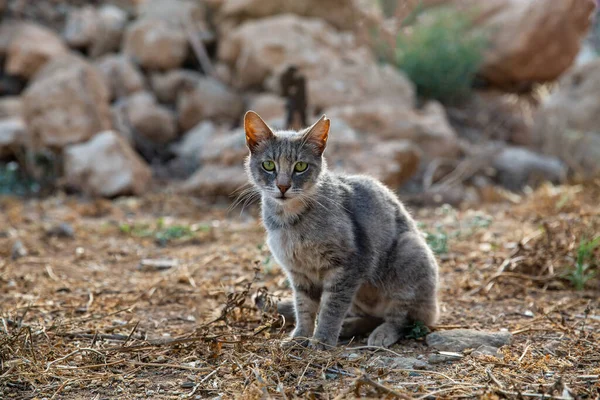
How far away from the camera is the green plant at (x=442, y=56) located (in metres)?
11.3

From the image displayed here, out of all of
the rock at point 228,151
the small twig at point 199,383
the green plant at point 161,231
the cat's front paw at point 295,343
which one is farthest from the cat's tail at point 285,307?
the rock at point 228,151

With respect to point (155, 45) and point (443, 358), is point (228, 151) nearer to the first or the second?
point (155, 45)

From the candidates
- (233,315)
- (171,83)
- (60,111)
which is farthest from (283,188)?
(171,83)

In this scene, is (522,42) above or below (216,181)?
above

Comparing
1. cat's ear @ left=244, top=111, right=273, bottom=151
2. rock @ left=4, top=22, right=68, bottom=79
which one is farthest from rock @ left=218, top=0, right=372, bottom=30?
cat's ear @ left=244, top=111, right=273, bottom=151

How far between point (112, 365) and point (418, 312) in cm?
185

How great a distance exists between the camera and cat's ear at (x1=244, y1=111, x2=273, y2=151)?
3697 mm

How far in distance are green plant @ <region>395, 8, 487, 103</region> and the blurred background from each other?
31 mm

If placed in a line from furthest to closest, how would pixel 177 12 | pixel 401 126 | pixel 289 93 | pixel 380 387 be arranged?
1. pixel 177 12
2. pixel 401 126
3. pixel 289 93
4. pixel 380 387

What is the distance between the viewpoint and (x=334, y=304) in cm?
342

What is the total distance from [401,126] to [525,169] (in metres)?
2.06

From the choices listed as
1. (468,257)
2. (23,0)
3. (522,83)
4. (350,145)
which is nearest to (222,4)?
(23,0)

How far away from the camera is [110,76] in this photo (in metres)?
11.1

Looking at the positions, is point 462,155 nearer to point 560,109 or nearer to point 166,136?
point 560,109
